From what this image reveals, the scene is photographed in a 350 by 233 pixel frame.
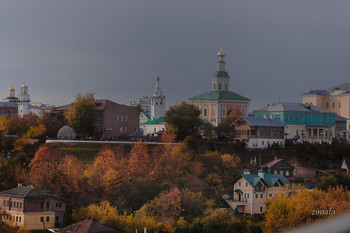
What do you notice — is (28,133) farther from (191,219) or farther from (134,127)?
(191,219)

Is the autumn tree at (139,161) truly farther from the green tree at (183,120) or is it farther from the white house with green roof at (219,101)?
the white house with green roof at (219,101)

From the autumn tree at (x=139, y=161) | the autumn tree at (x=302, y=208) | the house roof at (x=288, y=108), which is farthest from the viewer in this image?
the house roof at (x=288, y=108)

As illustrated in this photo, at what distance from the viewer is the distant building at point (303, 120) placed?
69.9 m

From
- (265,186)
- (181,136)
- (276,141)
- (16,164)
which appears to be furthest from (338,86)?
(16,164)

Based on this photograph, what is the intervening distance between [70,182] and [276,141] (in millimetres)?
26081

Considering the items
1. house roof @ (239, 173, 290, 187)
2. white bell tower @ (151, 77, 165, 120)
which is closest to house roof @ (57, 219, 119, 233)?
house roof @ (239, 173, 290, 187)

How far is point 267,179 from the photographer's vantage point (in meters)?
46.6

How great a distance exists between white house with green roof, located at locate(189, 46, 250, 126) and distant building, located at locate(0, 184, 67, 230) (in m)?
37.6

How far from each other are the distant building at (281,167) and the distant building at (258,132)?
22.8 ft

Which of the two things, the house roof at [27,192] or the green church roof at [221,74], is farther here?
the green church roof at [221,74]

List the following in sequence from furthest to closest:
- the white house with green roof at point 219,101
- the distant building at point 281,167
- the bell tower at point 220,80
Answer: the bell tower at point 220,80 < the white house with green roof at point 219,101 < the distant building at point 281,167

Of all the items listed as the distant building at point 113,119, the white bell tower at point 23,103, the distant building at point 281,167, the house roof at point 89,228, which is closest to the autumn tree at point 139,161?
the distant building at point 281,167

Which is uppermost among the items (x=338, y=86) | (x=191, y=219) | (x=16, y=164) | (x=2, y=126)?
(x=338, y=86)

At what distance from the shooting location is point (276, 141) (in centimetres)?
6069
